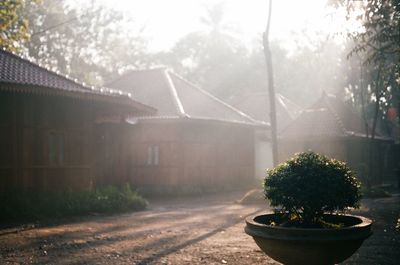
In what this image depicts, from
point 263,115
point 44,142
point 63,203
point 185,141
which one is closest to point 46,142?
point 44,142

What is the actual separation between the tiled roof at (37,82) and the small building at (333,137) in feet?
42.2

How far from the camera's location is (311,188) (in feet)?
17.3

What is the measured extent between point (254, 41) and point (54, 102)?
47500 millimetres

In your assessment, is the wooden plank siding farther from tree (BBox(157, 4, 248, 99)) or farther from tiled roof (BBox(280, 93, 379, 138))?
tree (BBox(157, 4, 248, 99))

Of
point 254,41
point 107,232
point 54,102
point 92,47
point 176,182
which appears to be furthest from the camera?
point 254,41

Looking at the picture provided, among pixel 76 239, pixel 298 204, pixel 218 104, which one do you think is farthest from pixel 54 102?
pixel 218 104

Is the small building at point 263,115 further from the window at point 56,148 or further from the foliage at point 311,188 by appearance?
the foliage at point 311,188

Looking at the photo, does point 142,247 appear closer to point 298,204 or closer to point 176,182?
point 298,204

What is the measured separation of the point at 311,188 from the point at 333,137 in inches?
754

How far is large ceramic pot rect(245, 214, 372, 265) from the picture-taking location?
4.88 meters

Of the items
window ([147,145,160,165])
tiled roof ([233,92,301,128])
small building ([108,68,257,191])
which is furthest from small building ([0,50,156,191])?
tiled roof ([233,92,301,128])

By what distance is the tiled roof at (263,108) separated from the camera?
1198 inches

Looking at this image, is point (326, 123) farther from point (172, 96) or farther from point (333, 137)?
point (172, 96)

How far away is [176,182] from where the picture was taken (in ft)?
64.6
